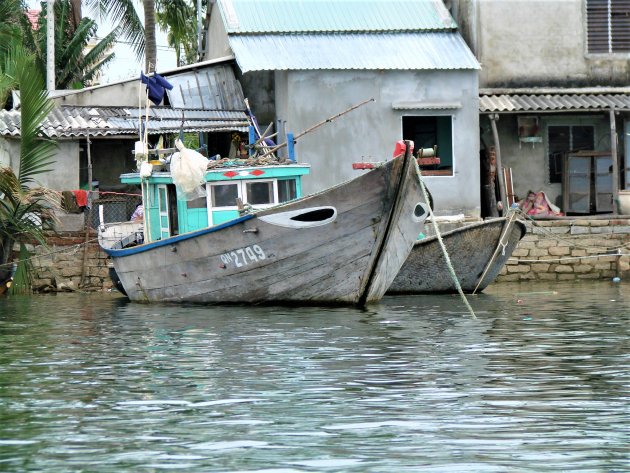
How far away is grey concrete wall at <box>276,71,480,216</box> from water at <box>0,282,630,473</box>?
7.37m

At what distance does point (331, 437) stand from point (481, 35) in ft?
62.3

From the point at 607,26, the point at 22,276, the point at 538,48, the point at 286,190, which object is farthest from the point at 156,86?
the point at 607,26

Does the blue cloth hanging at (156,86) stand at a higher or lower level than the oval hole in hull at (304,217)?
higher

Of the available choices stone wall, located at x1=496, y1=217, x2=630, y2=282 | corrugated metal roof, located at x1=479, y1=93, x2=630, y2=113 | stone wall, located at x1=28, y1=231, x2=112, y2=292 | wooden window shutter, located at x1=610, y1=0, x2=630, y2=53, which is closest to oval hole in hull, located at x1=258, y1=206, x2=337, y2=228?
stone wall, located at x1=28, y1=231, x2=112, y2=292

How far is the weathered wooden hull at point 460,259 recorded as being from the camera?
21312mm

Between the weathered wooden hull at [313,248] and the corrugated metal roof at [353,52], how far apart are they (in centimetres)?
639

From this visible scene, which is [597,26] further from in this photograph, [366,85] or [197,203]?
[197,203]

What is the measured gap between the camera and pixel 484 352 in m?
13.8

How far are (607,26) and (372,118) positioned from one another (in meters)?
5.50

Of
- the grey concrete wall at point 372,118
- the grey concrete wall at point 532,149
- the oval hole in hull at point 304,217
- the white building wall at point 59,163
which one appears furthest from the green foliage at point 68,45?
the oval hole in hull at point 304,217

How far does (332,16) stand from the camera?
26.8m

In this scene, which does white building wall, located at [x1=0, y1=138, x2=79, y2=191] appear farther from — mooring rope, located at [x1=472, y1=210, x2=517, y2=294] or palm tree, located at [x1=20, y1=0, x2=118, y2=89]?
palm tree, located at [x1=20, y1=0, x2=118, y2=89]

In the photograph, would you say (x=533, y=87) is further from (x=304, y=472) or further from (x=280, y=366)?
(x=304, y=472)

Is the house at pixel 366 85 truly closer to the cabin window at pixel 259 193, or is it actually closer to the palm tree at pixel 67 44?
the cabin window at pixel 259 193
